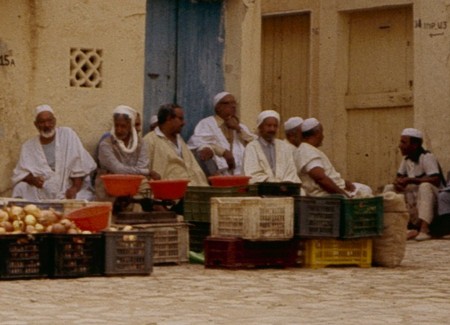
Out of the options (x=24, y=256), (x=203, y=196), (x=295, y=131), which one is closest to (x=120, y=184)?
(x=203, y=196)

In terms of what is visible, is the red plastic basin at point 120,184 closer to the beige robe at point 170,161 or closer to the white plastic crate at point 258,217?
the white plastic crate at point 258,217

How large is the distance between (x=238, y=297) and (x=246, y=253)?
2.60m

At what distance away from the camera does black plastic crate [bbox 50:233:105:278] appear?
36.4 ft

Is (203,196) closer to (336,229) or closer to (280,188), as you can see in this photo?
(280,188)

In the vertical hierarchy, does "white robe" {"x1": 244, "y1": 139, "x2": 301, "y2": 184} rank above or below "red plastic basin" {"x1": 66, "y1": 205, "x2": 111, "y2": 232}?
above

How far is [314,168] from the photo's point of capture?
14.1 m

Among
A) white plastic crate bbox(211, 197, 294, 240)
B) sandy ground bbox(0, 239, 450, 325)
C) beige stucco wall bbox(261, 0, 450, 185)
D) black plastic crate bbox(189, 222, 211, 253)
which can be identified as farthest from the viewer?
beige stucco wall bbox(261, 0, 450, 185)

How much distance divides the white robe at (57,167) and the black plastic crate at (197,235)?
3.51ft

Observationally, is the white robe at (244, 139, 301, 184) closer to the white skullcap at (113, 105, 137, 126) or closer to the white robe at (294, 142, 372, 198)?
the white robe at (294, 142, 372, 198)

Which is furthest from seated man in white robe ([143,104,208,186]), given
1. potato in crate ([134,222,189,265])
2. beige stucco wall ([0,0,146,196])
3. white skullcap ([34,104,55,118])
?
potato in crate ([134,222,189,265])

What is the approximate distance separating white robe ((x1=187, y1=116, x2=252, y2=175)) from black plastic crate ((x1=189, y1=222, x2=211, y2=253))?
169 cm

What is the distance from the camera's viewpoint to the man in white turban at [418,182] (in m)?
16.9

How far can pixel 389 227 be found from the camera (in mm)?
12914

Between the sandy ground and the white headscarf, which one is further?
the white headscarf
